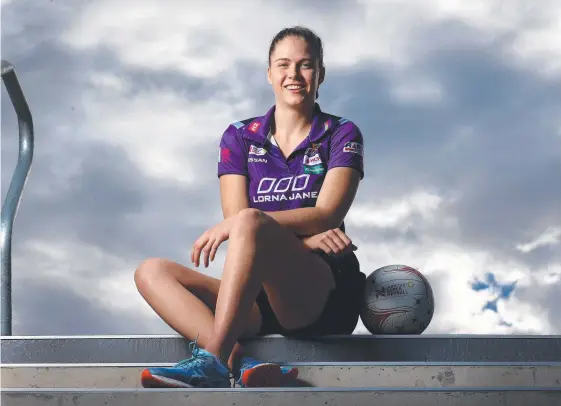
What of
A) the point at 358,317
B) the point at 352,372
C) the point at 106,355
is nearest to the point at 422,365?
the point at 352,372

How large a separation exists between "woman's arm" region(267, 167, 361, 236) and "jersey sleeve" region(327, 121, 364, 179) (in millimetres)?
32

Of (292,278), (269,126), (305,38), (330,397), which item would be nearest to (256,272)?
(292,278)

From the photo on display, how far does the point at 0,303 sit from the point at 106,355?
2.66 feet

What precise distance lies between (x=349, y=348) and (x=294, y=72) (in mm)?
1205

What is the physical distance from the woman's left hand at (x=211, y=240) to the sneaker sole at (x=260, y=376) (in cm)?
45

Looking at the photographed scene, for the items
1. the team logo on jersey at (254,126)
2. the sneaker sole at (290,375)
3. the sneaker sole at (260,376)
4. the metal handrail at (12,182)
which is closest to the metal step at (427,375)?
the sneaker sole at (290,375)

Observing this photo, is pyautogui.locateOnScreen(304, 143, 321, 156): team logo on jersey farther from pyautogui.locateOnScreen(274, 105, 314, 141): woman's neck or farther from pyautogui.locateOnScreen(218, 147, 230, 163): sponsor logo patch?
pyautogui.locateOnScreen(218, 147, 230, 163): sponsor logo patch

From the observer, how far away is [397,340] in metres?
3.50

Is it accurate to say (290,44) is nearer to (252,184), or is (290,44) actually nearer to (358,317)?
(252,184)

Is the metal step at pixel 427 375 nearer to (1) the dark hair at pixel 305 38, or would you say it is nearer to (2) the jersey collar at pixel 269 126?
(2) the jersey collar at pixel 269 126

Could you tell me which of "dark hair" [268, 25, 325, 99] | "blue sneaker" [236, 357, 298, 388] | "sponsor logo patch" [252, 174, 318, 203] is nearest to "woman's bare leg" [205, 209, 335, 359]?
"blue sneaker" [236, 357, 298, 388]

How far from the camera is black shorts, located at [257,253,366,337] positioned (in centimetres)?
346

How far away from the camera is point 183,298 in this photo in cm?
335

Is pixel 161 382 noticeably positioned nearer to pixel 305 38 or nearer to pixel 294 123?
pixel 294 123
